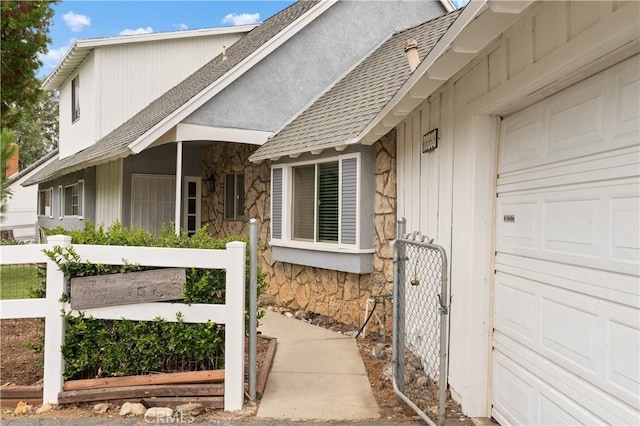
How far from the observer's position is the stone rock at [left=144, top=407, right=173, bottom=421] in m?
4.12

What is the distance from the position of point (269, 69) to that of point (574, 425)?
8523 millimetres

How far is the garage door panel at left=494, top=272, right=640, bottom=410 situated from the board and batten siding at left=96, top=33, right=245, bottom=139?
483 inches

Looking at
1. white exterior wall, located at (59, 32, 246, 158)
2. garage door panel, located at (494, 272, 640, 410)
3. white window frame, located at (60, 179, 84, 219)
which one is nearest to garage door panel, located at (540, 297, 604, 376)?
garage door panel, located at (494, 272, 640, 410)

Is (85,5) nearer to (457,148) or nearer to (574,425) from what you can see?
(457,148)

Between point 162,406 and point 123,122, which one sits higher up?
point 123,122

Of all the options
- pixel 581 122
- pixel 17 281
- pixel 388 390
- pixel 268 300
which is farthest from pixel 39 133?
pixel 581 122

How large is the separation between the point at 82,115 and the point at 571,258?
14395 mm

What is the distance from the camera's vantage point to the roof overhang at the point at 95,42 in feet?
42.9

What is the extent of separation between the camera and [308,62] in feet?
33.7

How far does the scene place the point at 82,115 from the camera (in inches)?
563

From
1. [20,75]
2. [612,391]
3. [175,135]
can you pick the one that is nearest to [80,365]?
[612,391]

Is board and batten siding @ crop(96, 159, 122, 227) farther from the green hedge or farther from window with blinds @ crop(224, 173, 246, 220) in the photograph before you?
the green hedge

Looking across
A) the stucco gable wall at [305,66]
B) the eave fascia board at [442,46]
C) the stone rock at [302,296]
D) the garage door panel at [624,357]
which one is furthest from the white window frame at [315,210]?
the garage door panel at [624,357]

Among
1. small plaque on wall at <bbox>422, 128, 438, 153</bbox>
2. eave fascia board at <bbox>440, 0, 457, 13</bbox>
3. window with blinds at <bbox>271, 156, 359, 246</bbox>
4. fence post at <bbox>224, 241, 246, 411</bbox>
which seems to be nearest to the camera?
fence post at <bbox>224, 241, 246, 411</bbox>
